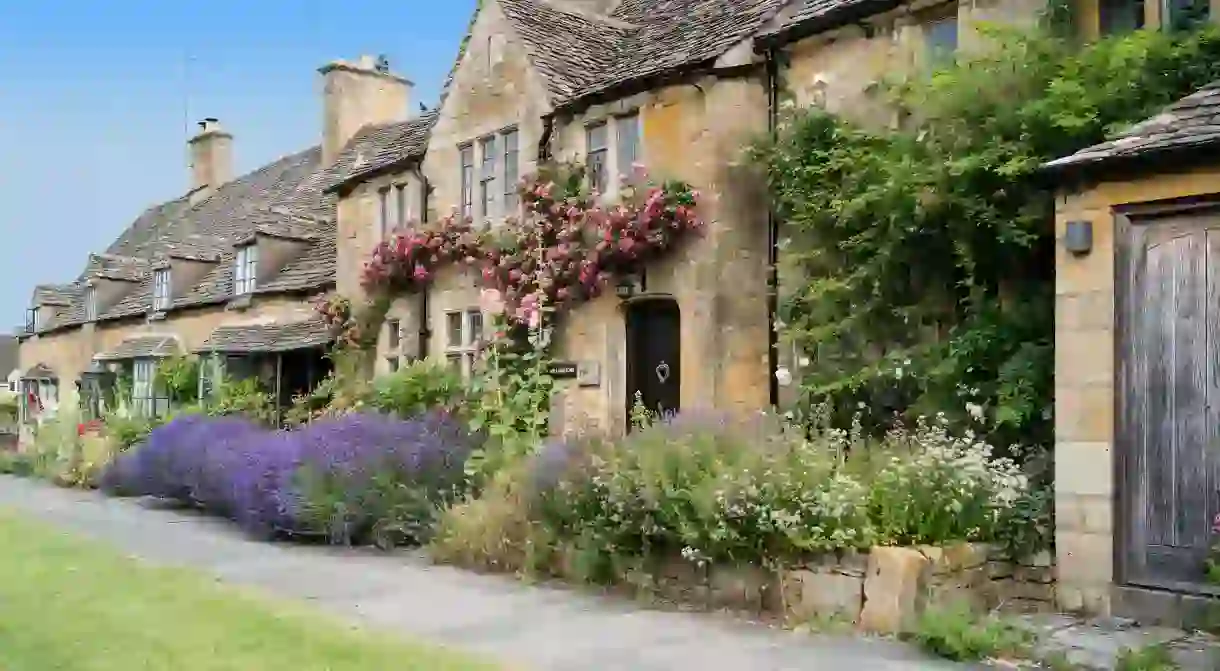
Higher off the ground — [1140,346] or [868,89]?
[868,89]

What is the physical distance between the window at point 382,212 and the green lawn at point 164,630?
9930mm

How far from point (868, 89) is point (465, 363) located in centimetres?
758

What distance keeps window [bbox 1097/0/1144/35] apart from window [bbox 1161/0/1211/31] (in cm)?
44

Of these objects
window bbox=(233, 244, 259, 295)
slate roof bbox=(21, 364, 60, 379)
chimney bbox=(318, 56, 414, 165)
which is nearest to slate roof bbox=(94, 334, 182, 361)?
window bbox=(233, 244, 259, 295)

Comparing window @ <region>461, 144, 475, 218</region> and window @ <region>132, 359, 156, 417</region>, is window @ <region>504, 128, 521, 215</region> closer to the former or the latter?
window @ <region>461, 144, 475, 218</region>

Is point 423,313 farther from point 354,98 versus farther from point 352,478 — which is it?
point 354,98

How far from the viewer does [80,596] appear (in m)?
8.66

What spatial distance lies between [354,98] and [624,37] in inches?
437

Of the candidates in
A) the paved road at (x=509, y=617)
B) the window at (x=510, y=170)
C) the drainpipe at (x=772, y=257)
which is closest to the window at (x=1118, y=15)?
the drainpipe at (x=772, y=257)

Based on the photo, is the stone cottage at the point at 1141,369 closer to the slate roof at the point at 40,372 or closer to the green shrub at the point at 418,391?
the green shrub at the point at 418,391

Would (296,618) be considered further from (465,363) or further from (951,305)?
(465,363)

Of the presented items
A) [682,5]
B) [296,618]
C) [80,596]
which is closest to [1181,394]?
[296,618]

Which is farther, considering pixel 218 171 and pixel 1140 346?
pixel 218 171

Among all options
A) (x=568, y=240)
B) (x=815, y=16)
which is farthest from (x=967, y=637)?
(x=568, y=240)
